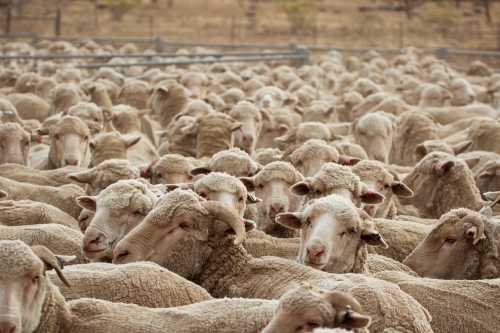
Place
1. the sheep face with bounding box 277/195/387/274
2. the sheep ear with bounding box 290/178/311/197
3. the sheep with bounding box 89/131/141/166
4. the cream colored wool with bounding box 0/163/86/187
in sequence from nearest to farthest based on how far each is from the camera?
1. the sheep face with bounding box 277/195/387/274
2. the sheep ear with bounding box 290/178/311/197
3. the cream colored wool with bounding box 0/163/86/187
4. the sheep with bounding box 89/131/141/166

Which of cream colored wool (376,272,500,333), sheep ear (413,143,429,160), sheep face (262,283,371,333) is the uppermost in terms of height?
sheep face (262,283,371,333)

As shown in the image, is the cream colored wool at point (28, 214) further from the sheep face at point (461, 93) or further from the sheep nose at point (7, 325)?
the sheep face at point (461, 93)

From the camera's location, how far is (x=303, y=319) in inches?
139

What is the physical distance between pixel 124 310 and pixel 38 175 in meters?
4.14

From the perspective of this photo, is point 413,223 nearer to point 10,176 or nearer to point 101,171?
point 101,171

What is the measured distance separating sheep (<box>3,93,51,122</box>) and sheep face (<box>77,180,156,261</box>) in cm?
734

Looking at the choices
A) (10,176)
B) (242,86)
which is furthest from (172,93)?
(10,176)

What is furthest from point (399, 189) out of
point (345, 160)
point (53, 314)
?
point (53, 314)

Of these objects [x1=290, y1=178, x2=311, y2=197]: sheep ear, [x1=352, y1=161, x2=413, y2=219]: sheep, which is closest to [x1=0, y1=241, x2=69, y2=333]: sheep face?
[x1=290, y1=178, x2=311, y2=197]: sheep ear

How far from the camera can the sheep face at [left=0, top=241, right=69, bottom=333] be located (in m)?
3.55

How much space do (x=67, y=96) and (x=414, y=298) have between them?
8.32 metres

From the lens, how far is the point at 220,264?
5.03m

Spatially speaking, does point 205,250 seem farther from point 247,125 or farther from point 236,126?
point 247,125

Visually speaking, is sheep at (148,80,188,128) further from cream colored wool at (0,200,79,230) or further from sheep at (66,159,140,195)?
cream colored wool at (0,200,79,230)
